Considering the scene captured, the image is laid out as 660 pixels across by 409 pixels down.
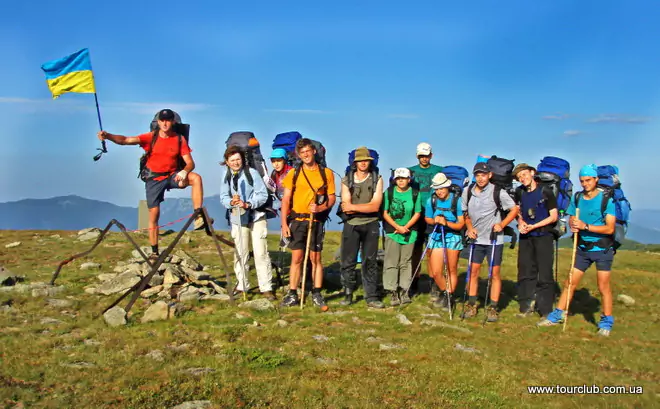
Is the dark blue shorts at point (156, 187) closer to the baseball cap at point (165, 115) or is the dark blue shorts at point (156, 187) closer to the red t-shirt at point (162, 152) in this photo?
the red t-shirt at point (162, 152)

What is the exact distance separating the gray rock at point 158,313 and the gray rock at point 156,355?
5.91ft

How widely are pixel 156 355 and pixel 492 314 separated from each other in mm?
6968

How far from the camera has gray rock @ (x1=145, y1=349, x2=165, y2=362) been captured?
26.1ft

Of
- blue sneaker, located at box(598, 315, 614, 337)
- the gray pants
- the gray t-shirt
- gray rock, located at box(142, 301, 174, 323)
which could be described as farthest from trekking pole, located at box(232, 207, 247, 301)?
blue sneaker, located at box(598, 315, 614, 337)

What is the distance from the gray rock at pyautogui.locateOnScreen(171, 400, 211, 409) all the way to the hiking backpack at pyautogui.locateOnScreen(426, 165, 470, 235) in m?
6.94

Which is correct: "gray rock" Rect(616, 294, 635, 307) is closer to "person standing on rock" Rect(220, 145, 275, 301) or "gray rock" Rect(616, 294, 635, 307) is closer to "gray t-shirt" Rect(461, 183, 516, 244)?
"gray t-shirt" Rect(461, 183, 516, 244)

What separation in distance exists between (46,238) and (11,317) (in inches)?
455

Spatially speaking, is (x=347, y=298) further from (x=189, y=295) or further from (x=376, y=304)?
(x=189, y=295)

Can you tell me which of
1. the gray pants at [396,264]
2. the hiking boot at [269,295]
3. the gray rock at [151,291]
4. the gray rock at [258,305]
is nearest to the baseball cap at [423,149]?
the gray pants at [396,264]

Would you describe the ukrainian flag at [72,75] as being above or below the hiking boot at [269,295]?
above

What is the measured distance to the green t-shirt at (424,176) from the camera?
12352mm

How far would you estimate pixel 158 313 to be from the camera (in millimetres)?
10133

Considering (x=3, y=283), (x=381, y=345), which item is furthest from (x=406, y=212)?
(x=3, y=283)

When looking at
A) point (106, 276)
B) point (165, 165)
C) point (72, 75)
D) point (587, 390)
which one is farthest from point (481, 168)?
point (72, 75)
